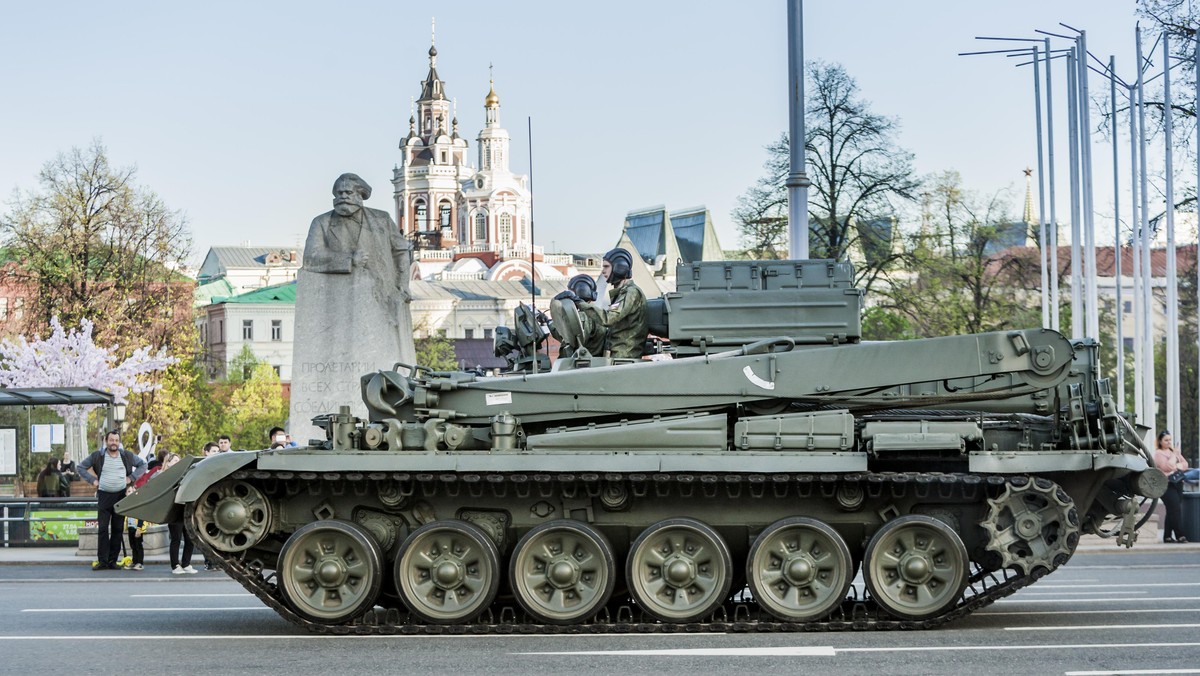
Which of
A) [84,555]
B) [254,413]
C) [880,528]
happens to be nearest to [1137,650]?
[880,528]

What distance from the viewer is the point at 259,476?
13234mm

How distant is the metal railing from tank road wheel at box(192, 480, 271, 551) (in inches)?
502

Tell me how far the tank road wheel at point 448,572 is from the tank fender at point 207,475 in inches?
56.6

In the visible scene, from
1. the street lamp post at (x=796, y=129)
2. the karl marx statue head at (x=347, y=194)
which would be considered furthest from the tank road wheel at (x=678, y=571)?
the karl marx statue head at (x=347, y=194)

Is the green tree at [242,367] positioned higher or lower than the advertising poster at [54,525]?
higher

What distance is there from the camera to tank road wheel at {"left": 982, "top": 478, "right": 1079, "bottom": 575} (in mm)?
13030

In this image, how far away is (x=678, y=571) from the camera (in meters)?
13.3

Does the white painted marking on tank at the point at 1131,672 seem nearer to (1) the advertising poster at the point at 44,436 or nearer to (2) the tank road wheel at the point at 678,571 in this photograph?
(2) the tank road wheel at the point at 678,571

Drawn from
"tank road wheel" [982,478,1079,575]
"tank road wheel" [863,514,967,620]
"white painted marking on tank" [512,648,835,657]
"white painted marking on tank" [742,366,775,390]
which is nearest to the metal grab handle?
"white painted marking on tank" [742,366,775,390]

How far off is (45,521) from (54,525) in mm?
151

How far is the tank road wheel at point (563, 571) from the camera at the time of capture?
524 inches

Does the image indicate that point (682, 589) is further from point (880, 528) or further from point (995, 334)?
point (995, 334)

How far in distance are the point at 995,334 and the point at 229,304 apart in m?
138

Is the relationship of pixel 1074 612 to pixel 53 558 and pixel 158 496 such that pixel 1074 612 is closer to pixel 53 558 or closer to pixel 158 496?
pixel 158 496
